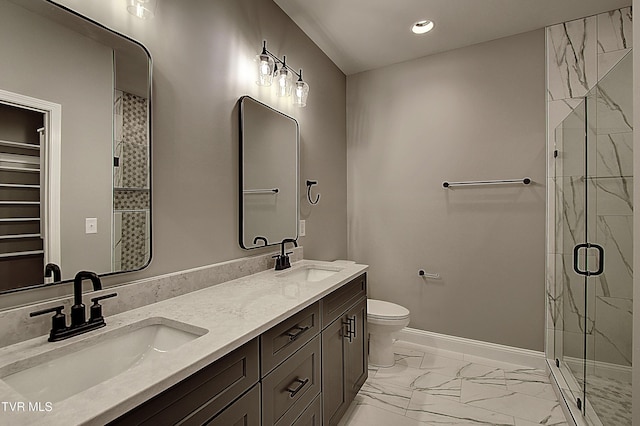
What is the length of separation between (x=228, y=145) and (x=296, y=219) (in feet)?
2.70

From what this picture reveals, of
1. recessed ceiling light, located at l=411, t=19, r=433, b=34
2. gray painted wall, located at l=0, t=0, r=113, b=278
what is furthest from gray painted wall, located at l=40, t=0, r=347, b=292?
recessed ceiling light, located at l=411, t=19, r=433, b=34

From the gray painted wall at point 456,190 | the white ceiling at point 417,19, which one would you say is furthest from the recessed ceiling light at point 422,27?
the gray painted wall at point 456,190

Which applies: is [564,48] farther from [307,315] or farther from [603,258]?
[307,315]

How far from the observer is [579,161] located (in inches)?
79.0

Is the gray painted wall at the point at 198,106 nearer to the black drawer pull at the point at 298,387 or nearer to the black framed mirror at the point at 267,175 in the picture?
the black framed mirror at the point at 267,175

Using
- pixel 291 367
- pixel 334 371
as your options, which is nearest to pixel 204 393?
pixel 291 367

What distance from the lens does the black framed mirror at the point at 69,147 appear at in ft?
3.09

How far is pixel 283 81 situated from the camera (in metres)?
2.08

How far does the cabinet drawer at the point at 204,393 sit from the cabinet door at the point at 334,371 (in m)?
0.60

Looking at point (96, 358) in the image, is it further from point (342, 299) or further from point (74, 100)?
point (342, 299)

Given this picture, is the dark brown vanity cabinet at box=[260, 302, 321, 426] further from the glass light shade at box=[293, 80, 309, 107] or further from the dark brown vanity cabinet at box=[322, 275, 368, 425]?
A: the glass light shade at box=[293, 80, 309, 107]

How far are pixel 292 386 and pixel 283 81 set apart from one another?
1.76 metres

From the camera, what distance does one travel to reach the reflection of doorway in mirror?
3.03 ft

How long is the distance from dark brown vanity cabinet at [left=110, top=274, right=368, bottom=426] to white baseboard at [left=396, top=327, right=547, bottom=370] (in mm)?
992
